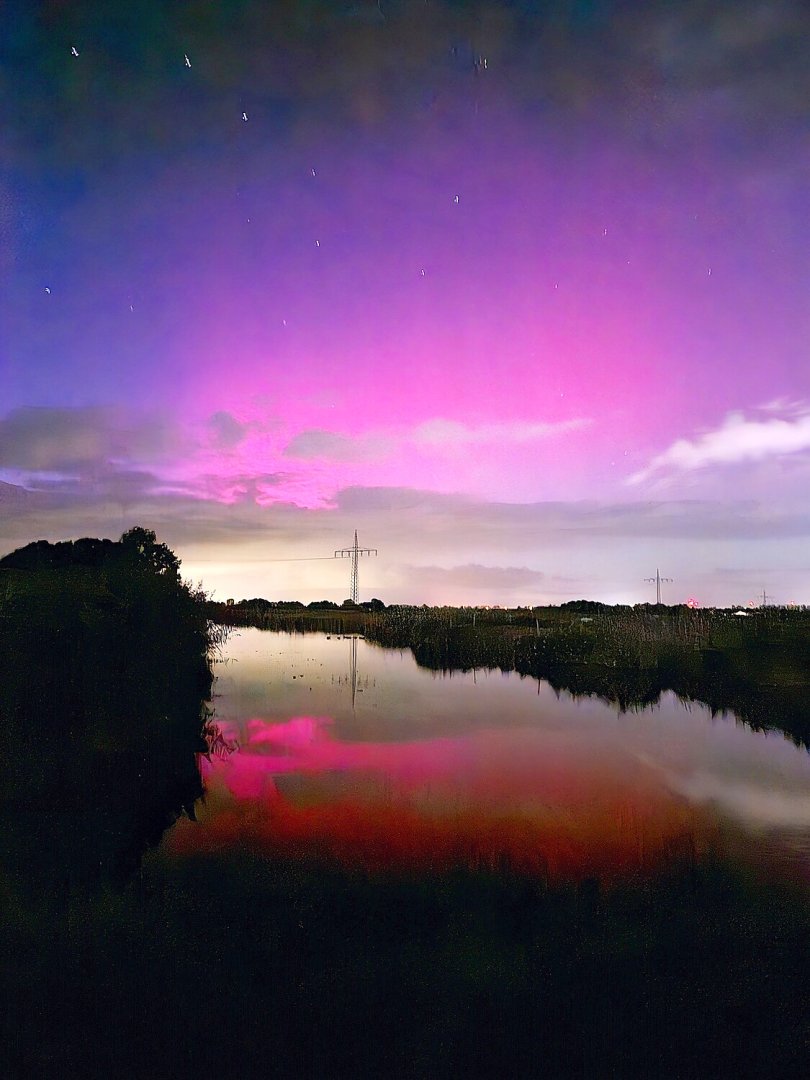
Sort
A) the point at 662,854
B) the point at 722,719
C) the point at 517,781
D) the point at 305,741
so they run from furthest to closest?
1. the point at 722,719
2. the point at 305,741
3. the point at 517,781
4. the point at 662,854

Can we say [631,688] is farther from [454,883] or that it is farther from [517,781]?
[454,883]

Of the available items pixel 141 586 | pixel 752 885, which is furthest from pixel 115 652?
pixel 752 885

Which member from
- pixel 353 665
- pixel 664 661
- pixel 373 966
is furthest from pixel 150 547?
pixel 373 966

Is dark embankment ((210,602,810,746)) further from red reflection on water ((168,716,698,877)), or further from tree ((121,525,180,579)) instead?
tree ((121,525,180,579))

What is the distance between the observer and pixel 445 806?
12.5m

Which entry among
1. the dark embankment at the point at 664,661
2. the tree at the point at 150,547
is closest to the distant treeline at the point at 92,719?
the dark embankment at the point at 664,661

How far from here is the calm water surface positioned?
33.9 feet

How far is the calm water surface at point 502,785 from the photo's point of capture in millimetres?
10336

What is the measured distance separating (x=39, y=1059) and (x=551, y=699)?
2097 centimetres

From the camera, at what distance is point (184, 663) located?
24.7m

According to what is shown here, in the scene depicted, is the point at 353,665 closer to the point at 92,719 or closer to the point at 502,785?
the point at 92,719

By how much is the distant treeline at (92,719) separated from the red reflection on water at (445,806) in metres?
1.02

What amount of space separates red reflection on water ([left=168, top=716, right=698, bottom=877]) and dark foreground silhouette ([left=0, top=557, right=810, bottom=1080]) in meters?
0.66

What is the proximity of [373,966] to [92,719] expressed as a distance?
11614mm
